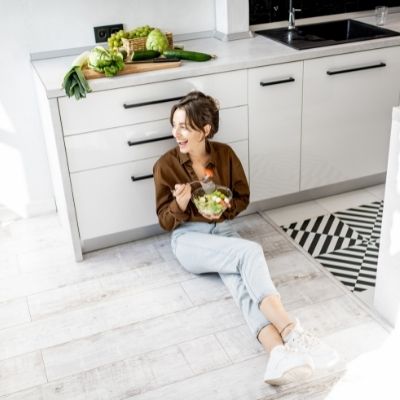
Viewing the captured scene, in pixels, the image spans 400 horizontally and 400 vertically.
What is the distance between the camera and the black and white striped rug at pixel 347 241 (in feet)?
8.80

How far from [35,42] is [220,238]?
135 centimetres

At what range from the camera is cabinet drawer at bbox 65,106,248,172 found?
8.74 ft

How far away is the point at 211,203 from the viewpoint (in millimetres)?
2471

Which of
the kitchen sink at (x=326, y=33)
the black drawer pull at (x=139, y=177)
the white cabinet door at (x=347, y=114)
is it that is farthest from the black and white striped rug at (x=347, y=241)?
the kitchen sink at (x=326, y=33)

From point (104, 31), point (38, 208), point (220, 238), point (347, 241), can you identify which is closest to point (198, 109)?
point (220, 238)

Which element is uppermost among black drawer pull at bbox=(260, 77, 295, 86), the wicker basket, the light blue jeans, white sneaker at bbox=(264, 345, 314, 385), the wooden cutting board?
the wicker basket

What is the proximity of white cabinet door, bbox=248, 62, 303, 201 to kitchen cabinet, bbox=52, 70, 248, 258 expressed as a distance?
0.06 meters

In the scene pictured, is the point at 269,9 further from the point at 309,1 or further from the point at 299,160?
the point at 299,160

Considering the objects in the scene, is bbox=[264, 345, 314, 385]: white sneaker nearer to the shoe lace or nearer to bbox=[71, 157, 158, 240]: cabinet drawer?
the shoe lace

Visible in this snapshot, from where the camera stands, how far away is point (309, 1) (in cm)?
340

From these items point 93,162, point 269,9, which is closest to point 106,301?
point 93,162

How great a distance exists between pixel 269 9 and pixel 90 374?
216 centimetres

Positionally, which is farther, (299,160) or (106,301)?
(299,160)

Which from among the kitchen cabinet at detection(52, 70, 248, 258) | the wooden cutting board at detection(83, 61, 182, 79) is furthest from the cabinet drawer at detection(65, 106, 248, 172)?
the wooden cutting board at detection(83, 61, 182, 79)
